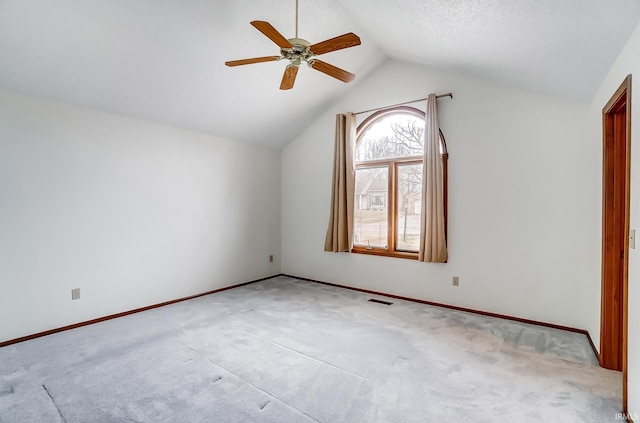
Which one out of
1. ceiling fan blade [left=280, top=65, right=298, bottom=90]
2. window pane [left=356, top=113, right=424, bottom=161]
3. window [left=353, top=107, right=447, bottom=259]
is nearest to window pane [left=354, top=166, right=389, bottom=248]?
window [left=353, top=107, right=447, bottom=259]

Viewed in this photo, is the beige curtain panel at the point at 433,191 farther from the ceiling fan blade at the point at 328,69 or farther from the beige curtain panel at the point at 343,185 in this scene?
the ceiling fan blade at the point at 328,69

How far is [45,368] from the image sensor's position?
7.82 feet

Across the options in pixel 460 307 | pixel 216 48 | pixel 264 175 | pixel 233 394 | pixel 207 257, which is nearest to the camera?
pixel 233 394

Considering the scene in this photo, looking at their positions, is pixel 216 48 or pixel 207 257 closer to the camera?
pixel 216 48

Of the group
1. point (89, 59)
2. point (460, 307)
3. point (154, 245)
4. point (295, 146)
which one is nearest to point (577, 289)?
point (460, 307)

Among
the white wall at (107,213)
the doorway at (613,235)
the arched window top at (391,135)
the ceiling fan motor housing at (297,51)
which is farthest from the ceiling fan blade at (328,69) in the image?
the white wall at (107,213)

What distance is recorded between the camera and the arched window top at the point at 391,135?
4.19 m

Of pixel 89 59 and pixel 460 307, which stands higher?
pixel 89 59

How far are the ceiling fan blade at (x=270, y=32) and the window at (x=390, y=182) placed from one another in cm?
234

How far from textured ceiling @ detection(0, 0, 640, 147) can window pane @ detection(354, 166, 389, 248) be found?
1523 mm

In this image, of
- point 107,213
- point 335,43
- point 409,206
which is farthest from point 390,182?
point 107,213

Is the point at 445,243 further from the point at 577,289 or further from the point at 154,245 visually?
the point at 154,245

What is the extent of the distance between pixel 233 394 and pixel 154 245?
2473 mm

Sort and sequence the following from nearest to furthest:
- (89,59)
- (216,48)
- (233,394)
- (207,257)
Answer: (233,394)
(89,59)
(216,48)
(207,257)
